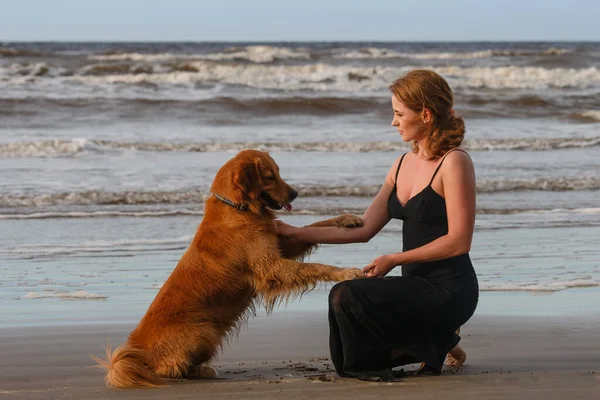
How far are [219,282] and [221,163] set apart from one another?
8090 mm

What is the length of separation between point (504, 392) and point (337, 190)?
20.8 ft

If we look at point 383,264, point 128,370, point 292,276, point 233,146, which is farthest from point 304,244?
point 233,146

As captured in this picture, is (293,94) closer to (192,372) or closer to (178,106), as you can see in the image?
(178,106)

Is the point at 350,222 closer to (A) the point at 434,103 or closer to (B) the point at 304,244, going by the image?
(B) the point at 304,244

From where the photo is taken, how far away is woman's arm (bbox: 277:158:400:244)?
4.33m

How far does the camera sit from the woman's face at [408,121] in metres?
4.00

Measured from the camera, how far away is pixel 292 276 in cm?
407

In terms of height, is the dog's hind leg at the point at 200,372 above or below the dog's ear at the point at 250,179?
below

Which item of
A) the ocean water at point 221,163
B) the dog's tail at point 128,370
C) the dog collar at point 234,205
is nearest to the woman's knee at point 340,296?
the dog collar at point 234,205

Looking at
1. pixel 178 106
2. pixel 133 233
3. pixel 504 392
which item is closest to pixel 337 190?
pixel 133 233

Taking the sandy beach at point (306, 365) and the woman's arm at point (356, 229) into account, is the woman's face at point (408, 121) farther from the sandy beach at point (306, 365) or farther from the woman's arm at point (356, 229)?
the sandy beach at point (306, 365)

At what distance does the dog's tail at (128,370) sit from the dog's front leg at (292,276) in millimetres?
639

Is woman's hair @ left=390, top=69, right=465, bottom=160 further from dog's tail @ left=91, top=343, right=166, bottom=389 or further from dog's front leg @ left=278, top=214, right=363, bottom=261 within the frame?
dog's tail @ left=91, top=343, right=166, bottom=389

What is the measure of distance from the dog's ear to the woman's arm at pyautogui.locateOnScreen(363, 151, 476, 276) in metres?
0.72
